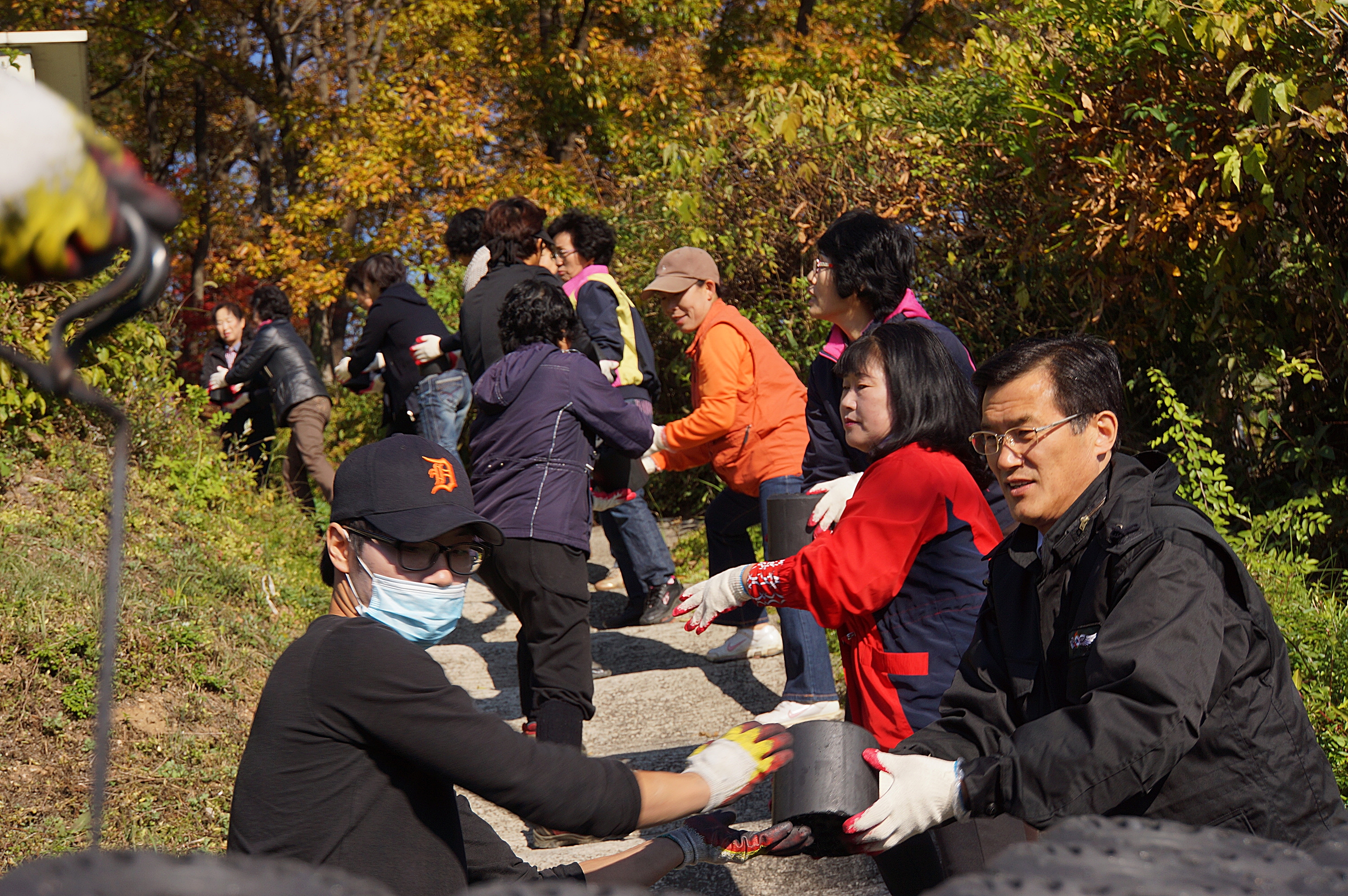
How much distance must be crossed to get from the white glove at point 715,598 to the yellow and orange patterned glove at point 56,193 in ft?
7.01

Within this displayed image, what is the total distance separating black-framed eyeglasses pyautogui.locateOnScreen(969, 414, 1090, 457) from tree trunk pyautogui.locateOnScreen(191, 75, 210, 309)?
16.3 metres

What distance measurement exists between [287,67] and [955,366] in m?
15.9

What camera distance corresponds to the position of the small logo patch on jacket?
6.97 ft

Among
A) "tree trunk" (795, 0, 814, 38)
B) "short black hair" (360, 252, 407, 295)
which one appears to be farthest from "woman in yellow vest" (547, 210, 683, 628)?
"tree trunk" (795, 0, 814, 38)

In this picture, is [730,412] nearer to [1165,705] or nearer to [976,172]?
[1165,705]

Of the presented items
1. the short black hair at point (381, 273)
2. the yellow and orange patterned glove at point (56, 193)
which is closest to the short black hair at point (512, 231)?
the short black hair at point (381, 273)

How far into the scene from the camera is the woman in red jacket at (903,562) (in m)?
2.88

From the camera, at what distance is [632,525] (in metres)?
6.13

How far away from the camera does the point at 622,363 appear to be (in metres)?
5.94

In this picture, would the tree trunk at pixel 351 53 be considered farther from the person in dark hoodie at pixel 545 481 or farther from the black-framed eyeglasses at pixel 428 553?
the black-framed eyeglasses at pixel 428 553

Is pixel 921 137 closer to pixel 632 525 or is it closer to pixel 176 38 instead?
pixel 632 525

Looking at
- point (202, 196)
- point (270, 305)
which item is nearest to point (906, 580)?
point (270, 305)

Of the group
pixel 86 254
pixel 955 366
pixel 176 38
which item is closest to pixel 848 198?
pixel 955 366

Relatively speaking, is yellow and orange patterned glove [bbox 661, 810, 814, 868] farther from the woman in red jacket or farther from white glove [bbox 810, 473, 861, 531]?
white glove [bbox 810, 473, 861, 531]
